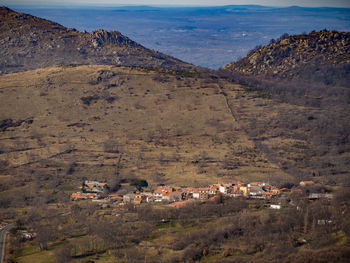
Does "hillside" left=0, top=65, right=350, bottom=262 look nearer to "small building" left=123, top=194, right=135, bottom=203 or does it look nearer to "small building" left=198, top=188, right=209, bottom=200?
"small building" left=123, top=194, right=135, bottom=203

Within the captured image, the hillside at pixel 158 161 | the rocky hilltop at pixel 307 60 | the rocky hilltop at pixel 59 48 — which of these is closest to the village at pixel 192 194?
the hillside at pixel 158 161

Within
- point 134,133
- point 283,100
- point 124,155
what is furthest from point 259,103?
point 124,155

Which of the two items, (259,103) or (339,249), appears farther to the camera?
(259,103)

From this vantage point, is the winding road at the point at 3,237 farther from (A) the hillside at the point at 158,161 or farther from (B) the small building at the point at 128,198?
(B) the small building at the point at 128,198

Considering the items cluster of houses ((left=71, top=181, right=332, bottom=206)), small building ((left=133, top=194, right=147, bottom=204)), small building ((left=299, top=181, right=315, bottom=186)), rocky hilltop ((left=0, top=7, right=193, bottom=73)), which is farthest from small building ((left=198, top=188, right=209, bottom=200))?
rocky hilltop ((left=0, top=7, right=193, bottom=73))

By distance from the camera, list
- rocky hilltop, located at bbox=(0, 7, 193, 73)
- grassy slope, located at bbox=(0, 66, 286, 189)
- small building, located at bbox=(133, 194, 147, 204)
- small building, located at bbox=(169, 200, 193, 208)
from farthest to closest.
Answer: rocky hilltop, located at bbox=(0, 7, 193, 73), grassy slope, located at bbox=(0, 66, 286, 189), small building, located at bbox=(133, 194, 147, 204), small building, located at bbox=(169, 200, 193, 208)

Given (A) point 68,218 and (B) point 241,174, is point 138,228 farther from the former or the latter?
(B) point 241,174
